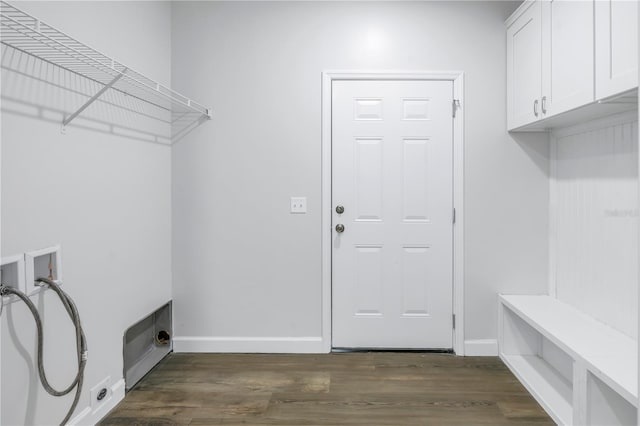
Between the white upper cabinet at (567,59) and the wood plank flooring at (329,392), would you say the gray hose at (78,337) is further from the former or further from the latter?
the white upper cabinet at (567,59)

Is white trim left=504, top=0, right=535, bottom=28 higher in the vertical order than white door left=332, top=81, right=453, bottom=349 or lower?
higher

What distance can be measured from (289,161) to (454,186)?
116 centimetres

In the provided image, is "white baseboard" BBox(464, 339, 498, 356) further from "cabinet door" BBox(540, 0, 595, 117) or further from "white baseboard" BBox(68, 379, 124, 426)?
"white baseboard" BBox(68, 379, 124, 426)

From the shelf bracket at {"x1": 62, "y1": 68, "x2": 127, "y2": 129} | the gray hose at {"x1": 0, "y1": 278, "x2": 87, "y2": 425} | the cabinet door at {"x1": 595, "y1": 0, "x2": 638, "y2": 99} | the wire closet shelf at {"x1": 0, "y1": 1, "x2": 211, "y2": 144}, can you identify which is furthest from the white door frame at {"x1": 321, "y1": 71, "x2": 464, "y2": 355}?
the gray hose at {"x1": 0, "y1": 278, "x2": 87, "y2": 425}

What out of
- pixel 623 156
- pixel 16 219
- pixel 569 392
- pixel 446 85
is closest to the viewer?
pixel 16 219

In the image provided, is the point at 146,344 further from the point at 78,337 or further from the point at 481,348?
the point at 481,348

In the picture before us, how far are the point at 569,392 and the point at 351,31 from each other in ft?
8.54

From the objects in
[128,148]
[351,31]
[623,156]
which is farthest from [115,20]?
[623,156]

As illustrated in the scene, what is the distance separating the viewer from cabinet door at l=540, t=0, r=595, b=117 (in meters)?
1.93

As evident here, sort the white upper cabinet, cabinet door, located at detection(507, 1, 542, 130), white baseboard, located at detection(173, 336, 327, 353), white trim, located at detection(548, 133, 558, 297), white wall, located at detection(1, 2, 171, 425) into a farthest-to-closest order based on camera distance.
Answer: white baseboard, located at detection(173, 336, 327, 353)
white trim, located at detection(548, 133, 558, 297)
cabinet door, located at detection(507, 1, 542, 130)
the white upper cabinet
white wall, located at detection(1, 2, 171, 425)

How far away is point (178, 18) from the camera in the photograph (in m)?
2.95

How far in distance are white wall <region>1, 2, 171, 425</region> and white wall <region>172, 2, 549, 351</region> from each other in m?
0.28

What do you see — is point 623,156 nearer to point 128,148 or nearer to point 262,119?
point 262,119

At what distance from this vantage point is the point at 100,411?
7.06 ft
